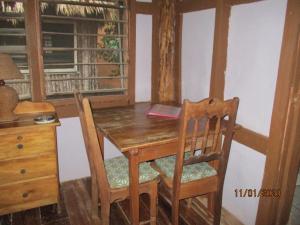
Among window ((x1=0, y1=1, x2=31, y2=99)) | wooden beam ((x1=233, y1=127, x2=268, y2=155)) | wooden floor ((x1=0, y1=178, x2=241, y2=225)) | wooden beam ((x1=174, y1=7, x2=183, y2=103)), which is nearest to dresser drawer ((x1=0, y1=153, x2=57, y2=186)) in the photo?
wooden floor ((x1=0, y1=178, x2=241, y2=225))

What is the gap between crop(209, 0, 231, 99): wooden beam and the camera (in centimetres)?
189

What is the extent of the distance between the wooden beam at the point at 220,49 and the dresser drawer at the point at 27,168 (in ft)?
4.57

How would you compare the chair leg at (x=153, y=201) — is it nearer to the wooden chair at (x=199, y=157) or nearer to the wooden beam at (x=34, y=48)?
the wooden chair at (x=199, y=157)

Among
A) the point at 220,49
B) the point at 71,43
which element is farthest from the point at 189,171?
the point at 71,43

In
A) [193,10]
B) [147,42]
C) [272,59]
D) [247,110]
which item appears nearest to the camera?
[272,59]

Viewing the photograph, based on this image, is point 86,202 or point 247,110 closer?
point 247,110

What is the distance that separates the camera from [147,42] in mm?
2557

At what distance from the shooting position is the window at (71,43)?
205 centimetres

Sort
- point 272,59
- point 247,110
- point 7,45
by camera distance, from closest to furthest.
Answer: point 272,59, point 247,110, point 7,45

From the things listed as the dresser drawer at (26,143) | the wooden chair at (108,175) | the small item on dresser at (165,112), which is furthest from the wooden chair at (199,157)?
the dresser drawer at (26,143)

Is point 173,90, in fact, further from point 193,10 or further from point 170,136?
point 170,136

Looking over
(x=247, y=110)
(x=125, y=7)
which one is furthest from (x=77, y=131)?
(x=247, y=110)

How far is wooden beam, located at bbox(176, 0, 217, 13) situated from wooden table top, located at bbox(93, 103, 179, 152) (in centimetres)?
96

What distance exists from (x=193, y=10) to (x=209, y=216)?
5.78ft
